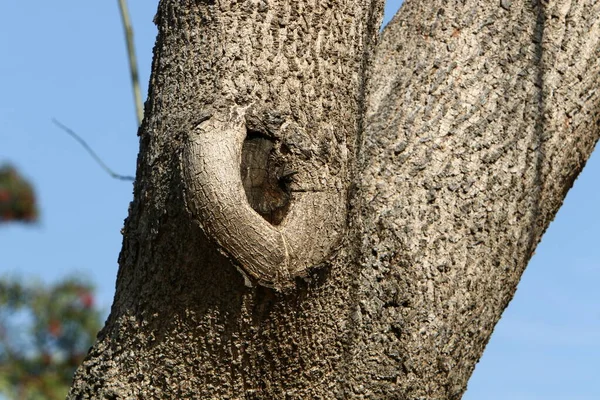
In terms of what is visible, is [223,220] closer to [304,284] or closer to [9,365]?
[304,284]

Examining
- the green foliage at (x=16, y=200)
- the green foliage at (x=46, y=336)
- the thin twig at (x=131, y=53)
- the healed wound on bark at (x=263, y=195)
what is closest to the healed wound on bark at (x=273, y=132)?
the healed wound on bark at (x=263, y=195)

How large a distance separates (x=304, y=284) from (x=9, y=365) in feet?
10.8

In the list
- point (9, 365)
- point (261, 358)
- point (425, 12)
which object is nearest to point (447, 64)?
point (425, 12)

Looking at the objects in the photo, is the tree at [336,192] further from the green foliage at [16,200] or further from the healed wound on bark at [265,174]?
the green foliage at [16,200]

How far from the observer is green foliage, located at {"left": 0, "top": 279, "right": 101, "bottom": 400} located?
3867 millimetres

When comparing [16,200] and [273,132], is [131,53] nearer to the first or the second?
[273,132]

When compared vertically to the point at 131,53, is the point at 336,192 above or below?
below

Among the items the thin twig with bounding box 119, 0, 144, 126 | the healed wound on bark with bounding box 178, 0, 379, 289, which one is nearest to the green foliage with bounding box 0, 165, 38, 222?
the thin twig with bounding box 119, 0, 144, 126

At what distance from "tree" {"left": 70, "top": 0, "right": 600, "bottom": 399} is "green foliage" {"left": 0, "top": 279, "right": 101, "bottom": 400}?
281 cm

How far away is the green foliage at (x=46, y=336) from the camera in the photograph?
152 inches

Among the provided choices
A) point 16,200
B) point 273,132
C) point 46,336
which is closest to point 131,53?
point 273,132

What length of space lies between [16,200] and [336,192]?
4.81m

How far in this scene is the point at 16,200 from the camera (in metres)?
5.43

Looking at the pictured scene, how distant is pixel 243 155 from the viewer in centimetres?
108
